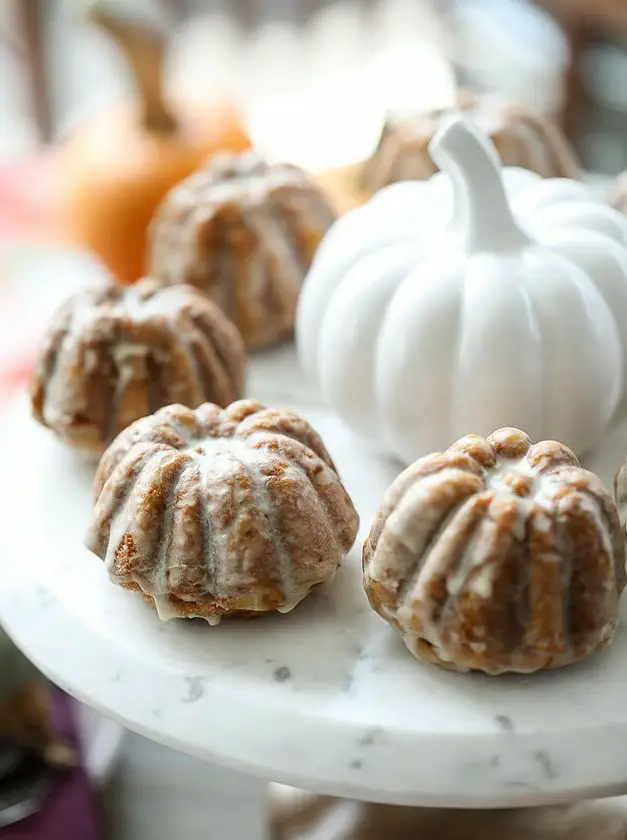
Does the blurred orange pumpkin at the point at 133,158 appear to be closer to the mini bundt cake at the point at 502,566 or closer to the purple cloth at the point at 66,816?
the purple cloth at the point at 66,816

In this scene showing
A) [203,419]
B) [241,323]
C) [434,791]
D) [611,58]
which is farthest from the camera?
[611,58]

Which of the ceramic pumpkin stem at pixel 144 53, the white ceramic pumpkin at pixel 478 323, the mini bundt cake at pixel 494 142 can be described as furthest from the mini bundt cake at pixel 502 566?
the ceramic pumpkin stem at pixel 144 53

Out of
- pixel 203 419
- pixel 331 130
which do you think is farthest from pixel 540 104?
pixel 203 419

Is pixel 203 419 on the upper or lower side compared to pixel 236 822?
upper

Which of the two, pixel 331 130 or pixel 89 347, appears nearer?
pixel 89 347

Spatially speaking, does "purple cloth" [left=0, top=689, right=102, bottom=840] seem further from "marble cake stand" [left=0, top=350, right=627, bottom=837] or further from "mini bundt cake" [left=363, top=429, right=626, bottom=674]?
"mini bundt cake" [left=363, top=429, right=626, bottom=674]

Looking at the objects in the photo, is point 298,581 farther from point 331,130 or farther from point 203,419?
point 331,130

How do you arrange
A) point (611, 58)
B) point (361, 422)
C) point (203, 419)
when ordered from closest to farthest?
1. point (203, 419)
2. point (361, 422)
3. point (611, 58)
